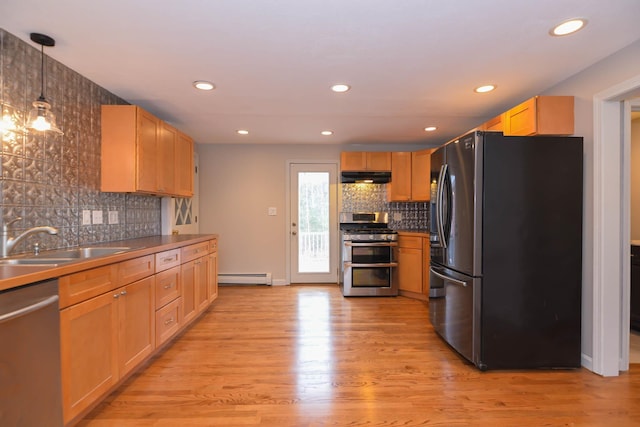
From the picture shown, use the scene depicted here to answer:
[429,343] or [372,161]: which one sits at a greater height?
[372,161]

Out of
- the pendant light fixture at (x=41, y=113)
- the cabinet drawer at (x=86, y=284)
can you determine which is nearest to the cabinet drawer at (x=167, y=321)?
the cabinet drawer at (x=86, y=284)

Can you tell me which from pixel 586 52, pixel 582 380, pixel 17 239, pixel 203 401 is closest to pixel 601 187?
pixel 586 52

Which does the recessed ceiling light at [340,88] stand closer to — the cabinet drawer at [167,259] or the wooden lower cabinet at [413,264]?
the cabinet drawer at [167,259]

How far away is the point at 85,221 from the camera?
93.7 inches

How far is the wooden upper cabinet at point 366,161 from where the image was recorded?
14.8ft

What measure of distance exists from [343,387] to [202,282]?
6.21 ft

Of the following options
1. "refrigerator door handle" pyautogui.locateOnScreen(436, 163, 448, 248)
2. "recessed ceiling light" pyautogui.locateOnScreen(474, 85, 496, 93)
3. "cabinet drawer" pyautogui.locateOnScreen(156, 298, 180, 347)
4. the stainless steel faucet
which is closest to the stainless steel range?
"refrigerator door handle" pyautogui.locateOnScreen(436, 163, 448, 248)

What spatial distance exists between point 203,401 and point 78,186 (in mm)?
1825

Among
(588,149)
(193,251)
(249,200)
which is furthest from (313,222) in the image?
(588,149)

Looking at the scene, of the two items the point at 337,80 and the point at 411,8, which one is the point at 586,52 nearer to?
the point at 411,8

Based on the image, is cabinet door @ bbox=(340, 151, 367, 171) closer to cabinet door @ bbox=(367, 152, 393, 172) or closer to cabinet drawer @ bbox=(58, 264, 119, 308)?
cabinet door @ bbox=(367, 152, 393, 172)

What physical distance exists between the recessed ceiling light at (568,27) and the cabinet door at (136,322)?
2998mm

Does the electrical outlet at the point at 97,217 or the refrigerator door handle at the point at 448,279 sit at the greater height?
the electrical outlet at the point at 97,217

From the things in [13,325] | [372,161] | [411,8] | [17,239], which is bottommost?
[13,325]
